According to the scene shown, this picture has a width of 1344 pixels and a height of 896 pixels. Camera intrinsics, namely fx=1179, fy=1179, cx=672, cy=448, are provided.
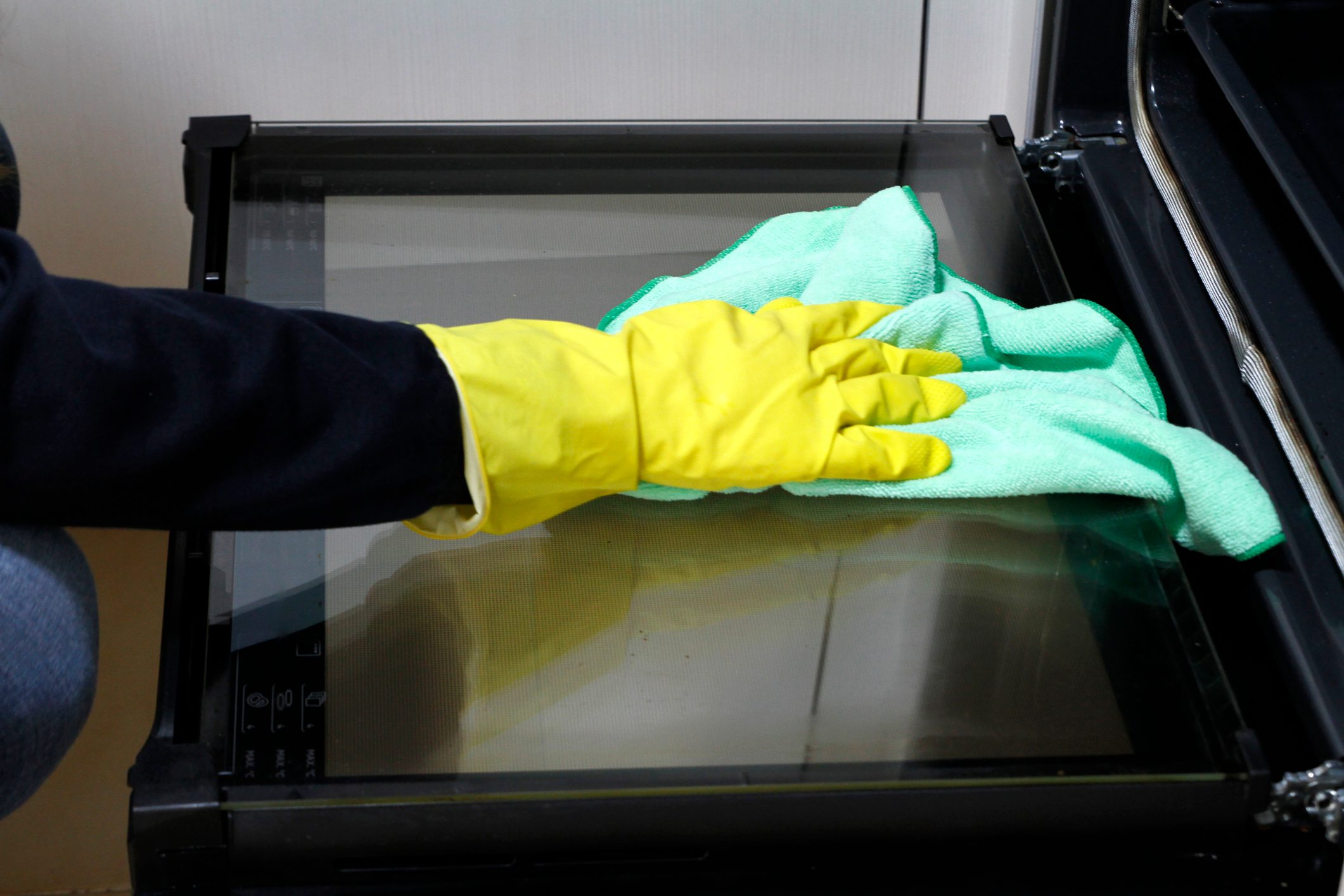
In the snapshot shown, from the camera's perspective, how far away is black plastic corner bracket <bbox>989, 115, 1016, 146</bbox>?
3.57 feet

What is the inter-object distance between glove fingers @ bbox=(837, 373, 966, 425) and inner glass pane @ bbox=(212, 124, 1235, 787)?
0.06 metres

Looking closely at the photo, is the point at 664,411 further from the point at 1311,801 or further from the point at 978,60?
the point at 978,60

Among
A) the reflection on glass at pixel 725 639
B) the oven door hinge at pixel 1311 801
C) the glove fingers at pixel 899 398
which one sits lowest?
the oven door hinge at pixel 1311 801

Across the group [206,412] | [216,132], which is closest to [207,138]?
[216,132]

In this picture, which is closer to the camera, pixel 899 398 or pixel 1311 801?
pixel 1311 801

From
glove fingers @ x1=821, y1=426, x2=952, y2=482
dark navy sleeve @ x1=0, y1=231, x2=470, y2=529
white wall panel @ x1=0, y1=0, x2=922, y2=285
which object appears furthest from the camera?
white wall panel @ x1=0, y1=0, x2=922, y2=285

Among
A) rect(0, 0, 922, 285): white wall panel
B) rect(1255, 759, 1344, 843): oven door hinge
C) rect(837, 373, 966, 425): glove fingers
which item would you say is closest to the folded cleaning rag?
rect(837, 373, 966, 425): glove fingers

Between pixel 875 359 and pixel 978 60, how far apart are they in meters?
0.58

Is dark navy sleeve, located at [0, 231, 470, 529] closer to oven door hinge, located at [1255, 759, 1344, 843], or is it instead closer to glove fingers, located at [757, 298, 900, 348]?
glove fingers, located at [757, 298, 900, 348]

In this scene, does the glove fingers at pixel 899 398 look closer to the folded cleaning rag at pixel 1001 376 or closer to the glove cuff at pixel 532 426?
the folded cleaning rag at pixel 1001 376

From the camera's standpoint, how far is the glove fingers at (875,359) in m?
0.80

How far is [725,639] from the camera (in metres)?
0.73

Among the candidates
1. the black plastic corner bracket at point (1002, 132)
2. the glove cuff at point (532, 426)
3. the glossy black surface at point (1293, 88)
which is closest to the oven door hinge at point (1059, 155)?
the black plastic corner bracket at point (1002, 132)

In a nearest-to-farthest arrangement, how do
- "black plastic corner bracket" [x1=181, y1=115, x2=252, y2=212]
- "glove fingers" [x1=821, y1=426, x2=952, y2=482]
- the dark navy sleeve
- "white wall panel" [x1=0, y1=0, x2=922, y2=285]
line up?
the dark navy sleeve → "glove fingers" [x1=821, y1=426, x2=952, y2=482] → "black plastic corner bracket" [x1=181, y1=115, x2=252, y2=212] → "white wall panel" [x1=0, y1=0, x2=922, y2=285]
